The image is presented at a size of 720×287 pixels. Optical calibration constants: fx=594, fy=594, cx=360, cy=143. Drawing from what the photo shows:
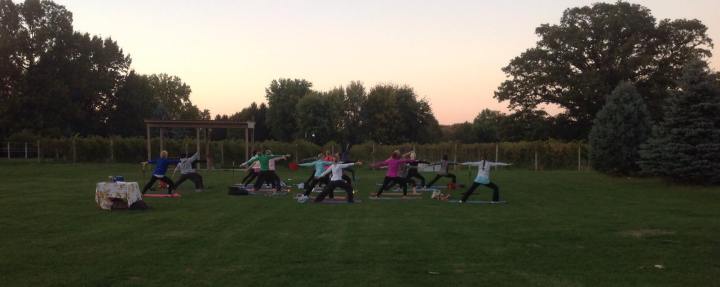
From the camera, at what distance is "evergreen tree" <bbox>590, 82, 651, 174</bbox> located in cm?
2709

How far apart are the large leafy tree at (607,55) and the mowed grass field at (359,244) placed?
33.8 meters

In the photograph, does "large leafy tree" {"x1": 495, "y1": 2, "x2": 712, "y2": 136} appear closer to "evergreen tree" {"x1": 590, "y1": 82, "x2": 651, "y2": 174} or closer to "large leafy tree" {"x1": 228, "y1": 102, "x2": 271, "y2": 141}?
"evergreen tree" {"x1": 590, "y1": 82, "x2": 651, "y2": 174}

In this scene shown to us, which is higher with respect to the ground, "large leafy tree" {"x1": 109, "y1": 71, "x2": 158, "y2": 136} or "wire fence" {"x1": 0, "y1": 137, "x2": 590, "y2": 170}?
"large leafy tree" {"x1": 109, "y1": 71, "x2": 158, "y2": 136}

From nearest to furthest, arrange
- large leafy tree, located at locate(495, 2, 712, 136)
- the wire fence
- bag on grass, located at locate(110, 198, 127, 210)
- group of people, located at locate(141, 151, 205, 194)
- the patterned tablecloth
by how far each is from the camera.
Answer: the patterned tablecloth < bag on grass, located at locate(110, 198, 127, 210) < group of people, located at locate(141, 151, 205, 194) < the wire fence < large leafy tree, located at locate(495, 2, 712, 136)

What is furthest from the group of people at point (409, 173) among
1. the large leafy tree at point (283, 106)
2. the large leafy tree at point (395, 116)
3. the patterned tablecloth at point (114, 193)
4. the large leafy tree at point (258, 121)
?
the large leafy tree at point (258, 121)

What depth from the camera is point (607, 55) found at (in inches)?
1949

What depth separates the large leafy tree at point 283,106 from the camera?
82688 millimetres

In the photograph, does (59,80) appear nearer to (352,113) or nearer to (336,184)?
(352,113)

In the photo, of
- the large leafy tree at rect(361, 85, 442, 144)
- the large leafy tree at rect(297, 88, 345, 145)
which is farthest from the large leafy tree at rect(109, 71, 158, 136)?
the large leafy tree at rect(361, 85, 442, 144)

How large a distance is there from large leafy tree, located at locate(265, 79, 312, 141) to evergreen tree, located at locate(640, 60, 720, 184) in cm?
6079

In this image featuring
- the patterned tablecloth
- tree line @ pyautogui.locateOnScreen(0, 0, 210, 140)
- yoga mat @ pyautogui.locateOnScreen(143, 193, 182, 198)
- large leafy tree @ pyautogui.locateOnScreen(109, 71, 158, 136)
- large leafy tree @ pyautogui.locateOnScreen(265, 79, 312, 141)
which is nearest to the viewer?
the patterned tablecloth

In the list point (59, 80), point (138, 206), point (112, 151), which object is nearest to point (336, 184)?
point (138, 206)

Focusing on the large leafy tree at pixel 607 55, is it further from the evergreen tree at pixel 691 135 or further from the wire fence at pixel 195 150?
the evergreen tree at pixel 691 135

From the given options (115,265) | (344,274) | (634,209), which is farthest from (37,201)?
(634,209)
